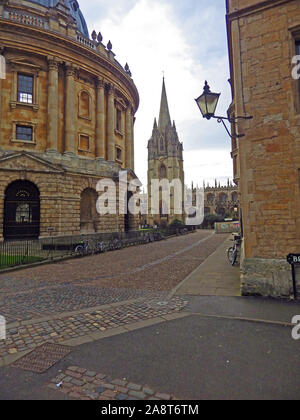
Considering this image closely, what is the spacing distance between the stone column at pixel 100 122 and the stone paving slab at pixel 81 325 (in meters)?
23.4

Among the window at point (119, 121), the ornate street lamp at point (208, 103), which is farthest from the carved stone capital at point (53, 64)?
the ornate street lamp at point (208, 103)

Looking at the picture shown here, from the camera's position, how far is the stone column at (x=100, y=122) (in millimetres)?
27234

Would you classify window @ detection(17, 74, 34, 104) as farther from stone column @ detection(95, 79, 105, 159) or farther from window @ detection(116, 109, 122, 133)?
window @ detection(116, 109, 122, 133)

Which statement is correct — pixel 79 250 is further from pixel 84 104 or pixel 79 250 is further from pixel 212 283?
pixel 84 104

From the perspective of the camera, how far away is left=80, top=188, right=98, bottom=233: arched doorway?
24.8 meters

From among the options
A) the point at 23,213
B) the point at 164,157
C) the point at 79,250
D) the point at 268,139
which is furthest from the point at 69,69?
the point at 164,157

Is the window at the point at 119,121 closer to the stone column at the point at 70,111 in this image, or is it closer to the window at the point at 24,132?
the stone column at the point at 70,111

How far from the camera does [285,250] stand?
6.35 metres

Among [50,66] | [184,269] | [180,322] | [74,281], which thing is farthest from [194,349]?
[50,66]

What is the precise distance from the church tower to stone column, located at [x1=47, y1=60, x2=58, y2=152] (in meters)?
55.0

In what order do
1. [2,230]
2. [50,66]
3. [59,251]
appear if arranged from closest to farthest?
1. [59,251]
2. [2,230]
3. [50,66]

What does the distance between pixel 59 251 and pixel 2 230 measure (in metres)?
6.40

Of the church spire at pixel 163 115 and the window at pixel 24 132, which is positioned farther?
the church spire at pixel 163 115

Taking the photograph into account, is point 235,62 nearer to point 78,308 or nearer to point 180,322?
point 180,322
